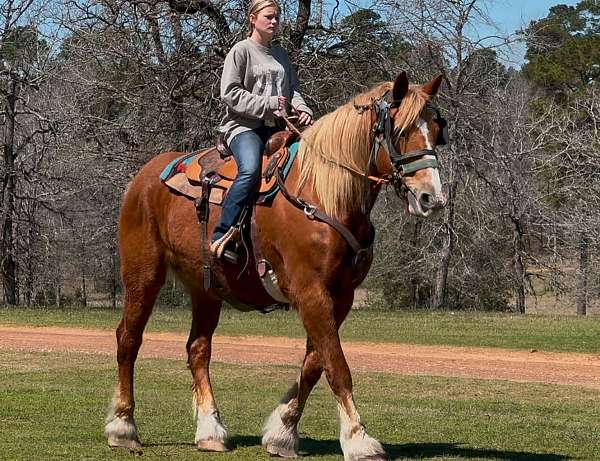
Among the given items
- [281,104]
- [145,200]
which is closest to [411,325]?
[145,200]

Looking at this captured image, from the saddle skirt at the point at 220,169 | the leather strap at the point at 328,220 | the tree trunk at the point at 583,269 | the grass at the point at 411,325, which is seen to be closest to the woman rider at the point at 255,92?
the saddle skirt at the point at 220,169

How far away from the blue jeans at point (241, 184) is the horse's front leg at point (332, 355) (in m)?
0.86

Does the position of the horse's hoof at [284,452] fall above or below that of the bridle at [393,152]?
below

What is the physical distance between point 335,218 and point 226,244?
92 centimetres

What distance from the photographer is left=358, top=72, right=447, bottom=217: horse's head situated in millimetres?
7199

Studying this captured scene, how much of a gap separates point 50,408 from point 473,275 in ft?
74.9

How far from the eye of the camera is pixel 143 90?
27.2 metres

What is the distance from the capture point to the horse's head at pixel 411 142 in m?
7.20

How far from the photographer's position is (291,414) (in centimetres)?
847

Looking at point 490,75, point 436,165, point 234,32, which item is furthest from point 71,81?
point 436,165

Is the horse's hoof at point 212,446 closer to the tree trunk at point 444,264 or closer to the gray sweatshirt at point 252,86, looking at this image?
the gray sweatshirt at point 252,86

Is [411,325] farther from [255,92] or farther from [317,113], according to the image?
[255,92]

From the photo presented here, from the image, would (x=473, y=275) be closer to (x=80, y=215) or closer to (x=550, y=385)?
(x=80, y=215)

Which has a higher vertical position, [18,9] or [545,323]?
[18,9]
